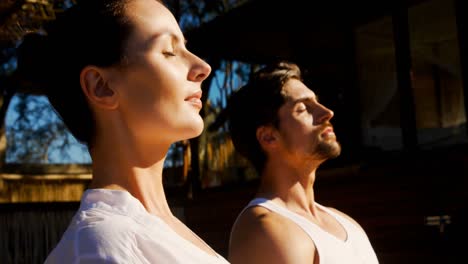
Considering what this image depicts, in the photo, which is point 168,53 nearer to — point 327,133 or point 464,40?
point 327,133

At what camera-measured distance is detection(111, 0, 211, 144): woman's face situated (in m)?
1.18

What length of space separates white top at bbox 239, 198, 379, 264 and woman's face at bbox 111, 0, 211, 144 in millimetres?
1021

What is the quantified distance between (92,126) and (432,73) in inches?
306

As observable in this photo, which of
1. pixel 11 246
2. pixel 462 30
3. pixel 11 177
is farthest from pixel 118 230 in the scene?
pixel 11 177

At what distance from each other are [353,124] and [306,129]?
5985 millimetres

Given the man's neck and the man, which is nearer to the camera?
the man

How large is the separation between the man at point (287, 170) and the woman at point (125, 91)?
86 cm

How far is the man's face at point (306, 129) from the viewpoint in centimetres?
241

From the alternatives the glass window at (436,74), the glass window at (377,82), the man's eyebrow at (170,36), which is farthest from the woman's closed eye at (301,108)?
the glass window at (377,82)

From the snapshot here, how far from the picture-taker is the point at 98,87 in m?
1.20

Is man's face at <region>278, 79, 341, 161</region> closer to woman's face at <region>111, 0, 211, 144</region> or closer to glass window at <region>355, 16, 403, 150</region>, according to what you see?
woman's face at <region>111, 0, 211, 144</region>

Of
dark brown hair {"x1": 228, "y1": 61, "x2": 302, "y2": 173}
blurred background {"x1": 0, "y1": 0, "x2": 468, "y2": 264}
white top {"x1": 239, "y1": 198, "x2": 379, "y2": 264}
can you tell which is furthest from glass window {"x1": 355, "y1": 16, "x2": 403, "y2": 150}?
white top {"x1": 239, "y1": 198, "x2": 379, "y2": 264}

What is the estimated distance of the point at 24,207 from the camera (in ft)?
23.7

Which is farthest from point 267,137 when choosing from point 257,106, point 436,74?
point 436,74
